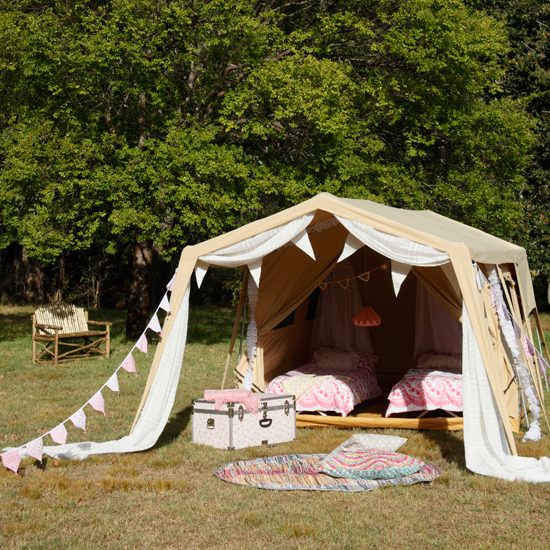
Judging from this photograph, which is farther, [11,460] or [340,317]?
[340,317]

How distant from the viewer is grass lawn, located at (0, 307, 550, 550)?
352cm

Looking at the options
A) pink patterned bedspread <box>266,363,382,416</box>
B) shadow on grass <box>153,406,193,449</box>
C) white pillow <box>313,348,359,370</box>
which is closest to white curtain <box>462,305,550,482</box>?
pink patterned bedspread <box>266,363,382,416</box>

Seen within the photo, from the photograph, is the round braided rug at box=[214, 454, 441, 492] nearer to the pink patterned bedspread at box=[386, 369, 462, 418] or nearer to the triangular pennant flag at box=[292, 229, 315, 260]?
the pink patterned bedspread at box=[386, 369, 462, 418]

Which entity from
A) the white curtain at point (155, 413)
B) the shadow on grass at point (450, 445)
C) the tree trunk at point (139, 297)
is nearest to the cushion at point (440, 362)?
the shadow on grass at point (450, 445)

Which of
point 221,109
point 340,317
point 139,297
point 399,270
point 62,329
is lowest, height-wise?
point 62,329

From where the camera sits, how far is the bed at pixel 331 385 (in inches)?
243

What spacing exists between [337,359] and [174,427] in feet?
7.19

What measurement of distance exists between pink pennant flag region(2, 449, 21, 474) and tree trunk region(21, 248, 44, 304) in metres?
14.0

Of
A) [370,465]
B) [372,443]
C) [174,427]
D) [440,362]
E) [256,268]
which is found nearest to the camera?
[370,465]

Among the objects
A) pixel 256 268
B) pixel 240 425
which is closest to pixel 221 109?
pixel 256 268

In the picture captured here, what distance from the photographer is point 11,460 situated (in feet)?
14.3

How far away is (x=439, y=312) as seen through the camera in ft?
25.4

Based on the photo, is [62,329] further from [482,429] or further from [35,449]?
[482,429]

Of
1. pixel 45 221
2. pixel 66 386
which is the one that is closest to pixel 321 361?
pixel 66 386
